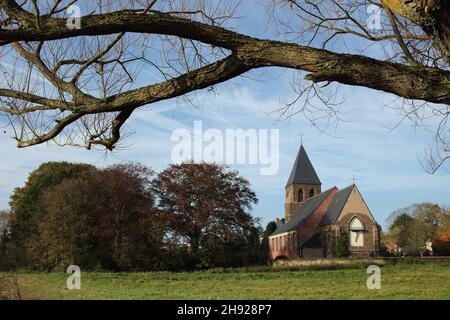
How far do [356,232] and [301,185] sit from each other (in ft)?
53.9

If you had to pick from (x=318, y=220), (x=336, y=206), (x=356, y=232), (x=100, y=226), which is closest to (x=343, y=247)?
(x=356, y=232)

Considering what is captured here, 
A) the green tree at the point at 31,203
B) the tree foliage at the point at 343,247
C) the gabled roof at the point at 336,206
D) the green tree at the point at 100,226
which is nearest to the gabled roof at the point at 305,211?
the gabled roof at the point at 336,206

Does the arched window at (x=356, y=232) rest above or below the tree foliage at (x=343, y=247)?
above

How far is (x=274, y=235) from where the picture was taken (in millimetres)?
64312

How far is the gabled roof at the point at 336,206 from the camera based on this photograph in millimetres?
49444

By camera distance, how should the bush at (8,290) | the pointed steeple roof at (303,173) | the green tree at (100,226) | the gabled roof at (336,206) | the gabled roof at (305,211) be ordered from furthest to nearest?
the pointed steeple roof at (303,173), the gabled roof at (305,211), the gabled roof at (336,206), the green tree at (100,226), the bush at (8,290)

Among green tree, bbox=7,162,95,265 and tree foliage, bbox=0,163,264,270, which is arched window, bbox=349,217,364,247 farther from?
green tree, bbox=7,162,95,265

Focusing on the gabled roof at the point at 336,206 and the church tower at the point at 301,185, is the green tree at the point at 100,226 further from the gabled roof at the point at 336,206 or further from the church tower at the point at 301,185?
the church tower at the point at 301,185

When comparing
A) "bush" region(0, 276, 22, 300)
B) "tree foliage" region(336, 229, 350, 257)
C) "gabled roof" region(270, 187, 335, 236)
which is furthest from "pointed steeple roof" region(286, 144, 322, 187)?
"bush" region(0, 276, 22, 300)

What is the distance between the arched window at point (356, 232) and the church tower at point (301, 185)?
15627 mm

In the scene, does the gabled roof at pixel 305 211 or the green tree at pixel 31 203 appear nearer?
the green tree at pixel 31 203
